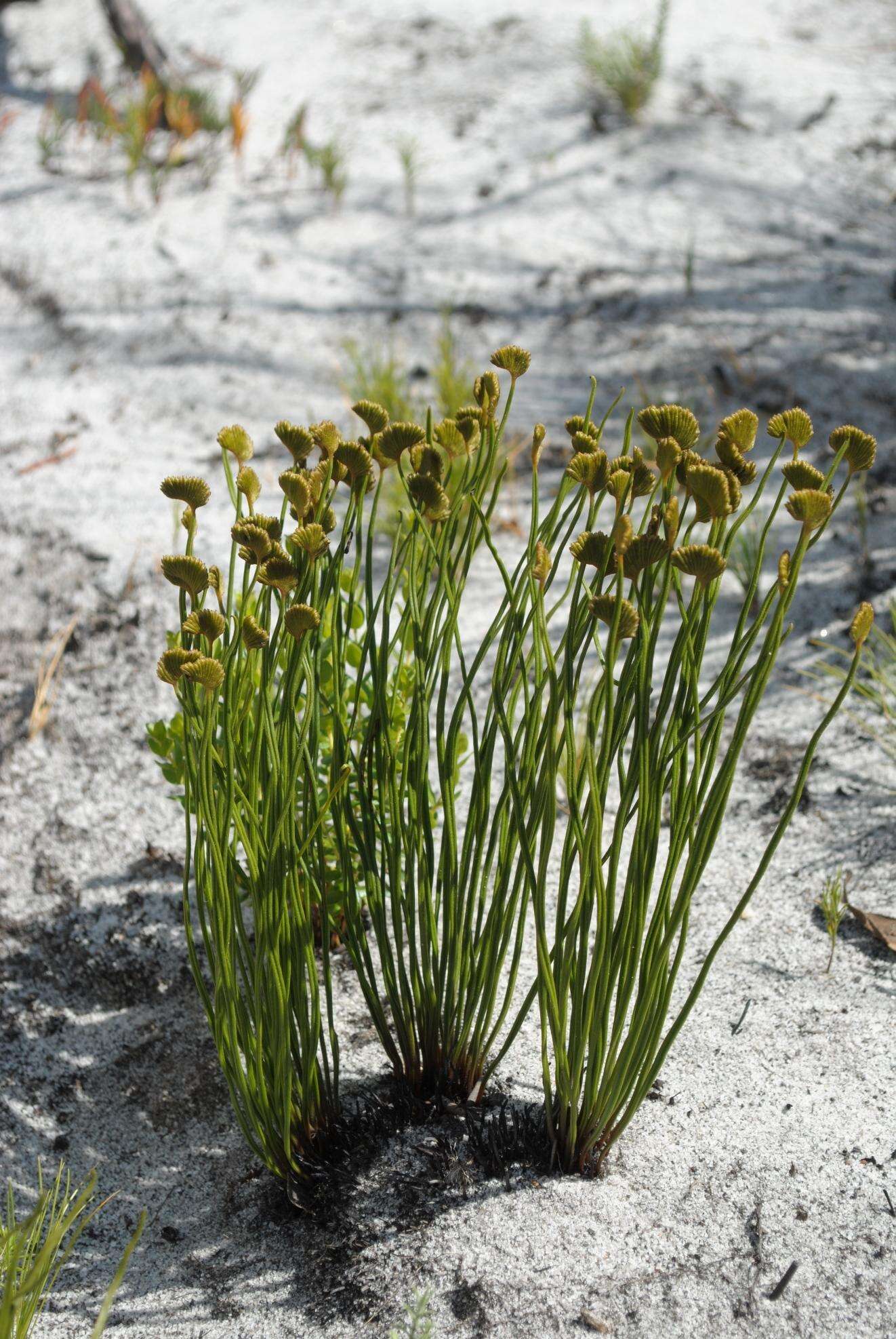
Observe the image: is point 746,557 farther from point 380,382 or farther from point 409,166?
point 409,166

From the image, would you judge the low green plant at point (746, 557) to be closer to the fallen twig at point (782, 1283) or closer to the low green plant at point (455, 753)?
the low green plant at point (455, 753)

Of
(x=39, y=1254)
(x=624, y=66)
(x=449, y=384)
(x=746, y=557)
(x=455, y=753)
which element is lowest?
(x=39, y=1254)

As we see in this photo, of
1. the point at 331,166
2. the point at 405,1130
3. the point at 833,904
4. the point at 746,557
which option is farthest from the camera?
the point at 331,166

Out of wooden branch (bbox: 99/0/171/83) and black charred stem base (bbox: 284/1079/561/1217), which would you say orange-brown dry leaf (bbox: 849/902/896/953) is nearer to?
black charred stem base (bbox: 284/1079/561/1217)

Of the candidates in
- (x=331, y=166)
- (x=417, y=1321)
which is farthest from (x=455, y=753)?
(x=331, y=166)

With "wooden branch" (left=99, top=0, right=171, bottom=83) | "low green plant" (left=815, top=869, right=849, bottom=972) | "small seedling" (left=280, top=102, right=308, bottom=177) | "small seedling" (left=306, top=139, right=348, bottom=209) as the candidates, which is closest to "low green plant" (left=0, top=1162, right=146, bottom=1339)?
"low green plant" (left=815, top=869, right=849, bottom=972)

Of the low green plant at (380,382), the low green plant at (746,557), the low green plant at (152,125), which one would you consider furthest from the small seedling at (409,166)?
the low green plant at (746,557)
